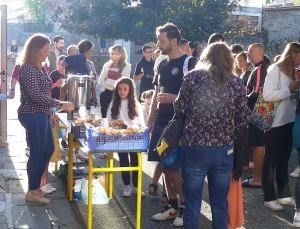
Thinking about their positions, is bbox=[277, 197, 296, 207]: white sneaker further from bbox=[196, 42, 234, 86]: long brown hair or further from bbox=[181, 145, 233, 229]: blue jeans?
bbox=[196, 42, 234, 86]: long brown hair

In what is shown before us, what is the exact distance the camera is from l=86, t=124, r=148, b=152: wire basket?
4.79 meters

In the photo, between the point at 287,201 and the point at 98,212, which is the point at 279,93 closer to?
the point at 287,201

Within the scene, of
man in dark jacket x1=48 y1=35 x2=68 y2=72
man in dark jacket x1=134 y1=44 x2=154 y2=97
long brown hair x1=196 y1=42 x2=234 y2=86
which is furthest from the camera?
man in dark jacket x1=134 y1=44 x2=154 y2=97

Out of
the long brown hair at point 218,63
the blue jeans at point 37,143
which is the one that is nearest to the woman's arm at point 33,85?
the blue jeans at point 37,143

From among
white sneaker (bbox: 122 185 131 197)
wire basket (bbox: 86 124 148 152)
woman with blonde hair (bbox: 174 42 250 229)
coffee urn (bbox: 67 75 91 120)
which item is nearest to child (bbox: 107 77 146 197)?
white sneaker (bbox: 122 185 131 197)

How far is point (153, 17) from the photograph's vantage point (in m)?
16.6

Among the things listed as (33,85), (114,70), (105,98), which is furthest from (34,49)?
(105,98)

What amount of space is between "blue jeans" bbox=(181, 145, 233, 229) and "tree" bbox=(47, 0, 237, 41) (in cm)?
1250

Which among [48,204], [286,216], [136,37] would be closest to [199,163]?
[286,216]

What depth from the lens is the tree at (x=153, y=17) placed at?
54.5 feet

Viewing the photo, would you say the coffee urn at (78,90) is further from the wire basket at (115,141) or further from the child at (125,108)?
the wire basket at (115,141)

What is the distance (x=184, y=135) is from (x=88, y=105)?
2.56 meters

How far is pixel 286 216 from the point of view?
19.2 ft

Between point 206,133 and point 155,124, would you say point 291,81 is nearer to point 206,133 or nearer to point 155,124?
point 155,124
